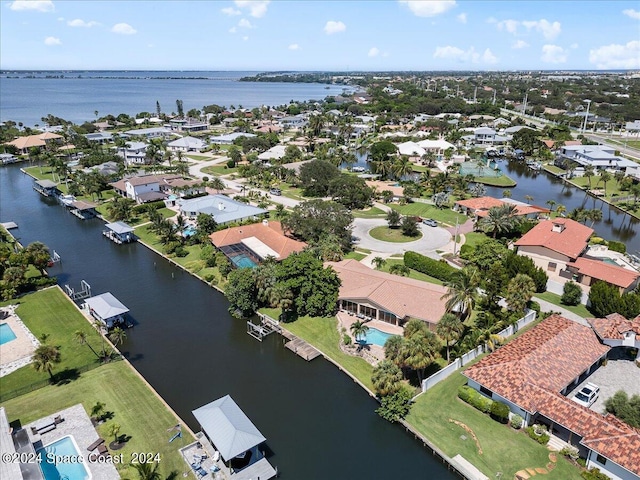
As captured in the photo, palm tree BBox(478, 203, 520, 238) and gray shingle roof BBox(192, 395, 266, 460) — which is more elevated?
palm tree BBox(478, 203, 520, 238)

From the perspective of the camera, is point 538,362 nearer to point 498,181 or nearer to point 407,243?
point 407,243

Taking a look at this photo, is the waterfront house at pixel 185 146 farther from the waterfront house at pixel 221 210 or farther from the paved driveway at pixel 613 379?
the paved driveway at pixel 613 379

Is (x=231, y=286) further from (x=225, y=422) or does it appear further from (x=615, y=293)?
(x=615, y=293)

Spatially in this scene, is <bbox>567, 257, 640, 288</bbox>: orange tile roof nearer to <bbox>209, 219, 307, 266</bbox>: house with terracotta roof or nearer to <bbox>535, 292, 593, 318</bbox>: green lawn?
<bbox>535, 292, 593, 318</bbox>: green lawn

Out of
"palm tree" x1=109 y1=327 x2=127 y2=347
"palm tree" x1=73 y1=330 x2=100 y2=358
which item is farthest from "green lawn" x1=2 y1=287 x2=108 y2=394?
"palm tree" x1=109 y1=327 x2=127 y2=347

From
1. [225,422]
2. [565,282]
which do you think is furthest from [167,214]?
[565,282]

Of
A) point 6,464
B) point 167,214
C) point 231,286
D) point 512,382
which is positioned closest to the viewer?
point 6,464

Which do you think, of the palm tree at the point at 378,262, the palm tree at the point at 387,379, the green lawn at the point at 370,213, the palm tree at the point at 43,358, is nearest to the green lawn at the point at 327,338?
the palm tree at the point at 387,379
